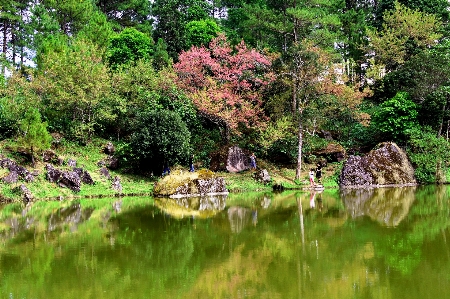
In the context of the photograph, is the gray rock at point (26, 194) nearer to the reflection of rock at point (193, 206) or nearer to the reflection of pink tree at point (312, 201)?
the reflection of rock at point (193, 206)

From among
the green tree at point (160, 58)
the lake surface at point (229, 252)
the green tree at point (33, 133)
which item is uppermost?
the green tree at point (160, 58)

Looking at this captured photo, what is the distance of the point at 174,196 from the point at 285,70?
35.4 ft

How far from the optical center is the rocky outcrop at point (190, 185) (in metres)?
20.7

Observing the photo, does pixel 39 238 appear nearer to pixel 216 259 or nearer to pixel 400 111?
pixel 216 259

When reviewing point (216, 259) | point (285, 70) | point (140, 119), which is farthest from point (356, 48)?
point (216, 259)

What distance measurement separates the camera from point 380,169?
24.5 metres

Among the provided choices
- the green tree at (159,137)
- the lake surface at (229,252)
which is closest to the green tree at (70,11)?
the green tree at (159,137)

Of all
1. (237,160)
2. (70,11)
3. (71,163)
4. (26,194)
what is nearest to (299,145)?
(237,160)

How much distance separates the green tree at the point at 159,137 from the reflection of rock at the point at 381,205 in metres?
9.16

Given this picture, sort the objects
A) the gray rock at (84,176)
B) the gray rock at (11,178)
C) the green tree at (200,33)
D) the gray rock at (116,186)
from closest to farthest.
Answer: the gray rock at (11,178)
the gray rock at (84,176)
the gray rock at (116,186)
the green tree at (200,33)

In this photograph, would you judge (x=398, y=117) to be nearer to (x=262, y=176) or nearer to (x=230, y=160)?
(x=262, y=176)

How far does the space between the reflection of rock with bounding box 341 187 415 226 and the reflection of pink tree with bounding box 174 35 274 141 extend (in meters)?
8.44

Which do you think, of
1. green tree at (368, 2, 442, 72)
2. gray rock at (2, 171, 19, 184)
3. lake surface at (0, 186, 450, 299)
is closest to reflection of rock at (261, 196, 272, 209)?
lake surface at (0, 186, 450, 299)

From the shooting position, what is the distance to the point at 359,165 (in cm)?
2431
